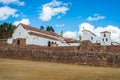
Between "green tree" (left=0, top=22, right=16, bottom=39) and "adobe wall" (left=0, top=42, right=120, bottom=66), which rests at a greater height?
"green tree" (left=0, top=22, right=16, bottom=39)

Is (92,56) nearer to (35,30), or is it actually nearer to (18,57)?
(18,57)

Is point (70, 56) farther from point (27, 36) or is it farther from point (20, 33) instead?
Answer: point (20, 33)

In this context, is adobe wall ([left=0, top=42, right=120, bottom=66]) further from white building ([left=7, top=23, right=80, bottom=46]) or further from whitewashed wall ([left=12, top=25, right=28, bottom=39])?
whitewashed wall ([left=12, top=25, right=28, bottom=39])

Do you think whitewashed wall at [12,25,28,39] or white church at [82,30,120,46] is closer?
whitewashed wall at [12,25,28,39]

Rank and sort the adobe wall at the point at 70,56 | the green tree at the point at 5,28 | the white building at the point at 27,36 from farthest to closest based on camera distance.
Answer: the green tree at the point at 5,28 < the white building at the point at 27,36 < the adobe wall at the point at 70,56

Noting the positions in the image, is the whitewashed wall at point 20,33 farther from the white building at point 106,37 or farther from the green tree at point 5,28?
the green tree at point 5,28

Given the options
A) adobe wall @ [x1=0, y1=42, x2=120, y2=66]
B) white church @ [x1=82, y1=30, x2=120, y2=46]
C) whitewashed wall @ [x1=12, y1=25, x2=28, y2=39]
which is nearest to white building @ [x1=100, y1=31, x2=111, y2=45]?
white church @ [x1=82, y1=30, x2=120, y2=46]

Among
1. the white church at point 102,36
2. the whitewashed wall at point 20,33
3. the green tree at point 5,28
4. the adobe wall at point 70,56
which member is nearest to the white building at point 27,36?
the whitewashed wall at point 20,33

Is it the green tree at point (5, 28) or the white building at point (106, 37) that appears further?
the green tree at point (5, 28)

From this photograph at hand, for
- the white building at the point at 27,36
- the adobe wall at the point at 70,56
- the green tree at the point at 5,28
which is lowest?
the adobe wall at the point at 70,56

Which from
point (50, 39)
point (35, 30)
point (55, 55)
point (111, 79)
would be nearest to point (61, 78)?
point (111, 79)

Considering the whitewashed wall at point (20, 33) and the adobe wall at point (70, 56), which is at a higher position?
the whitewashed wall at point (20, 33)

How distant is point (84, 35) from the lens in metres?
81.7

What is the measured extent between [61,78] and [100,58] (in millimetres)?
12758
